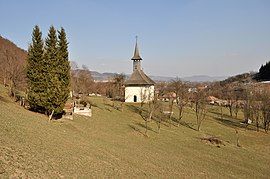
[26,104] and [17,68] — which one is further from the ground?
[17,68]

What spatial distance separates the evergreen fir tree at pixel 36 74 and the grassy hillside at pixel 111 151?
3449mm

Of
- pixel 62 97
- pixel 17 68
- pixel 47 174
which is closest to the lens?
pixel 47 174

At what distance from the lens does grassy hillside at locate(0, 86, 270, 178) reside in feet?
58.9

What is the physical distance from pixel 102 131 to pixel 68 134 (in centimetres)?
735

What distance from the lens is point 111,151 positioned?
2572 cm

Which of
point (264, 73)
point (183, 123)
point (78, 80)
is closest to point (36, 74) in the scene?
point (183, 123)

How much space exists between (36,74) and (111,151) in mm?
15063

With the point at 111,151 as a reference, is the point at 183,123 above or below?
below

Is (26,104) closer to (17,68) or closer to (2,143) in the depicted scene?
(17,68)

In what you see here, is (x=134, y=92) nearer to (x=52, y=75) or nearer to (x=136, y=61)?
(x=136, y=61)

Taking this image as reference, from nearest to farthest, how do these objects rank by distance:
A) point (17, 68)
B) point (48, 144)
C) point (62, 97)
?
point (48, 144) < point (62, 97) < point (17, 68)

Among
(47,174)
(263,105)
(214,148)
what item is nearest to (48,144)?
(47,174)

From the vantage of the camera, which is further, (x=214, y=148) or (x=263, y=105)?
(x=263, y=105)

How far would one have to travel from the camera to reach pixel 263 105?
57.3 meters
